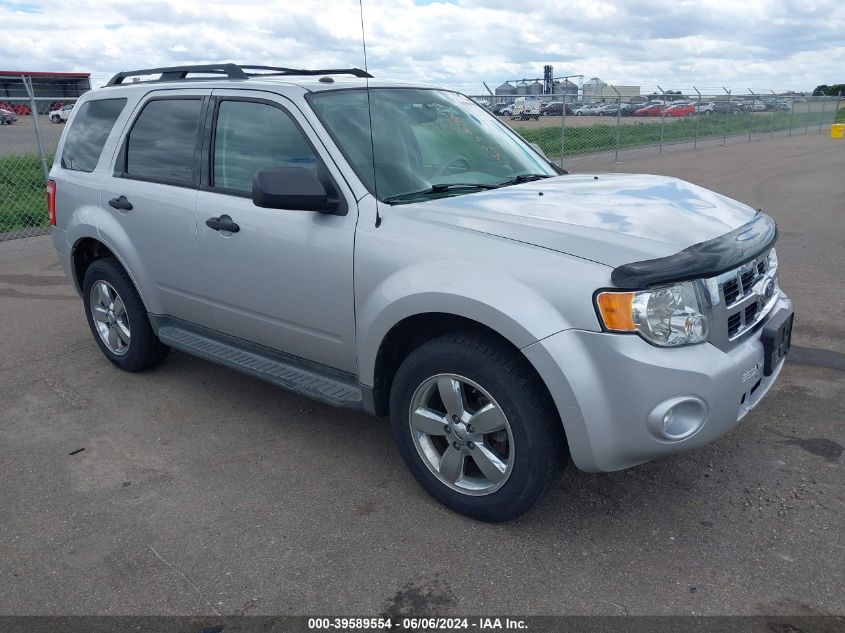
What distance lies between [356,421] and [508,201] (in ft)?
5.48

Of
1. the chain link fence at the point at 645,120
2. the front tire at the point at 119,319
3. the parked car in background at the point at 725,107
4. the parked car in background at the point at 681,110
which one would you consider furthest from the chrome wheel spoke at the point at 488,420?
the parked car in background at the point at 725,107

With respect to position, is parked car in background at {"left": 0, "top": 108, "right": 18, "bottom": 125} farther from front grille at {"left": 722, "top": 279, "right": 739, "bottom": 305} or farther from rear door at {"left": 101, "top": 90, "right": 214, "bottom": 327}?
front grille at {"left": 722, "top": 279, "right": 739, "bottom": 305}

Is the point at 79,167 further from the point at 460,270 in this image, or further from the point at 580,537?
the point at 580,537

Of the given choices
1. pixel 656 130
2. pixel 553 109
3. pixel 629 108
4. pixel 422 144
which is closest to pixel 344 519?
pixel 422 144

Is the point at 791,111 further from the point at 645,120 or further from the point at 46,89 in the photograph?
the point at 46,89

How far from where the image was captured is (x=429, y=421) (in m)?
3.32

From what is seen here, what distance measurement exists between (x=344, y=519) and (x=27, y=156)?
1083cm

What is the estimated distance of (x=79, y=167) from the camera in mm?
5164

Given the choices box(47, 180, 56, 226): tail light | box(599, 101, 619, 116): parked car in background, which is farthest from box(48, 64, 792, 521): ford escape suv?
box(599, 101, 619, 116): parked car in background

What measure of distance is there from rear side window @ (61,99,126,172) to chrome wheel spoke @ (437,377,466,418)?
3096 millimetres

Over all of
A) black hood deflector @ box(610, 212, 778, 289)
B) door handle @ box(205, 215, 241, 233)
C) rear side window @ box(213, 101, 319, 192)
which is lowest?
black hood deflector @ box(610, 212, 778, 289)

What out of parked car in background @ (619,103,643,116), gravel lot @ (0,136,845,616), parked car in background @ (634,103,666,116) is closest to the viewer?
gravel lot @ (0,136,845,616)

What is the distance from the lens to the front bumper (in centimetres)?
274

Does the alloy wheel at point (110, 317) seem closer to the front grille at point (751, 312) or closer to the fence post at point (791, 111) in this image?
the front grille at point (751, 312)
